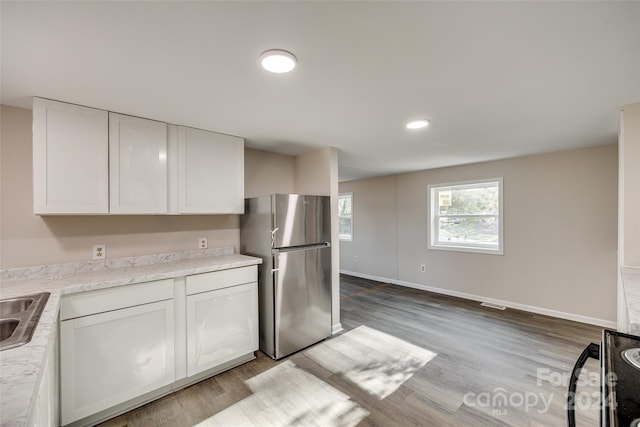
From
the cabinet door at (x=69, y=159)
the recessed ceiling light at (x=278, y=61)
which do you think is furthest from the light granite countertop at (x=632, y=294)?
the cabinet door at (x=69, y=159)

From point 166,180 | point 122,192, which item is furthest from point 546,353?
point 122,192

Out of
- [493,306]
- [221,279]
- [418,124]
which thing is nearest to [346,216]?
[493,306]

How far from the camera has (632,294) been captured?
1.37 metres

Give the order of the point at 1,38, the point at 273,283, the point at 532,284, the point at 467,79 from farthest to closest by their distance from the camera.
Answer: the point at 532,284
the point at 273,283
the point at 467,79
the point at 1,38

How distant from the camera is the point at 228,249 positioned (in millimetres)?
3012

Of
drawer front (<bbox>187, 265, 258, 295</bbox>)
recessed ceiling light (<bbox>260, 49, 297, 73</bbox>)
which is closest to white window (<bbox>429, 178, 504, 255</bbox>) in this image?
drawer front (<bbox>187, 265, 258, 295</bbox>)

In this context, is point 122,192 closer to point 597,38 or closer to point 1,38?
point 1,38

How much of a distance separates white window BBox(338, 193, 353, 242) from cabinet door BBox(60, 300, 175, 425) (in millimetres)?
4595

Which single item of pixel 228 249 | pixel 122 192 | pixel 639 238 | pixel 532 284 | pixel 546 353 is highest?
pixel 122 192

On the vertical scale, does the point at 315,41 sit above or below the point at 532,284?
above

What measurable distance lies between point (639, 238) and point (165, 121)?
3.73 m

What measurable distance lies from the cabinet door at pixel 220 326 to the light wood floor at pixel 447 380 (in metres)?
0.19

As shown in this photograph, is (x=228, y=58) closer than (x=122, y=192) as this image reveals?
Yes

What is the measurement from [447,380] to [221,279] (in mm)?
2109
